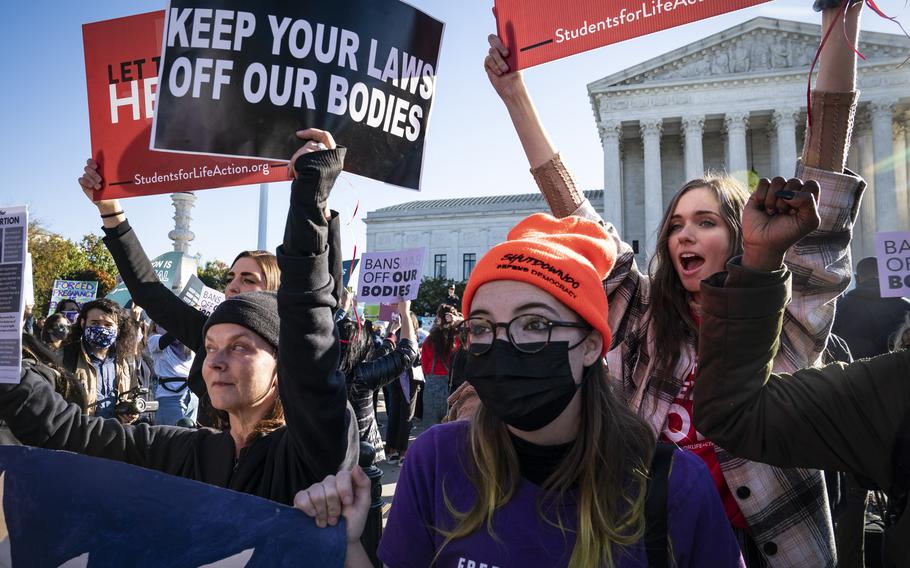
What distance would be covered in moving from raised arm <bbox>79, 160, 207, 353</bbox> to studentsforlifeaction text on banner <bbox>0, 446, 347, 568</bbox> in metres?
1.42

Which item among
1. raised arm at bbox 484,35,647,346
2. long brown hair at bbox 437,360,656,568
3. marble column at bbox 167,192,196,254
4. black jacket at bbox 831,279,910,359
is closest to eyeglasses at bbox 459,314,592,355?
long brown hair at bbox 437,360,656,568

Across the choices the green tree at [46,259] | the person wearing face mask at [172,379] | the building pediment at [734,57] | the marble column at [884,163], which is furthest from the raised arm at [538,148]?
the building pediment at [734,57]

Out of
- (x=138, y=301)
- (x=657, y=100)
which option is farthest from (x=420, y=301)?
(x=138, y=301)

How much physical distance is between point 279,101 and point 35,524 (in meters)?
1.78

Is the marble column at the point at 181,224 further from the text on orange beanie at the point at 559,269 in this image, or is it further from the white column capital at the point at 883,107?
the white column capital at the point at 883,107


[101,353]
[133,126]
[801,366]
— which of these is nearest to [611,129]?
[101,353]

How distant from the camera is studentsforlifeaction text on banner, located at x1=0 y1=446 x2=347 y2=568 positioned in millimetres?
1354

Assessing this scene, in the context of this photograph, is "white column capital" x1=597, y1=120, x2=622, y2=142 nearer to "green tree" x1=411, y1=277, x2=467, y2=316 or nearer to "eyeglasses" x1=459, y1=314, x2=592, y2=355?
"green tree" x1=411, y1=277, x2=467, y2=316

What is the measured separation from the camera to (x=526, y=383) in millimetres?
1482

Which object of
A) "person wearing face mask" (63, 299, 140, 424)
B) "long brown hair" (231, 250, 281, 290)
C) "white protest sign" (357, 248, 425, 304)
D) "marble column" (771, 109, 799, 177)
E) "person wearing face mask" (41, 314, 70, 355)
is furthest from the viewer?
"marble column" (771, 109, 799, 177)

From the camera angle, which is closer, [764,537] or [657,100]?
[764,537]

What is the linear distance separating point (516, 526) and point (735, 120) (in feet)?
147

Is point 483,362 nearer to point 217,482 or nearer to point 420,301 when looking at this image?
point 217,482

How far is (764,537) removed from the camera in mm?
1727
